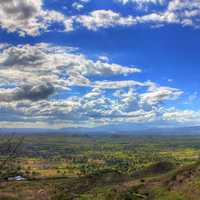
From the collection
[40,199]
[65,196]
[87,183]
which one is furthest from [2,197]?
[87,183]

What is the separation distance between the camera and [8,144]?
60.2ft

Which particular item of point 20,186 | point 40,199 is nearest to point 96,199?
point 40,199

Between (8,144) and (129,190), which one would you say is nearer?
(8,144)

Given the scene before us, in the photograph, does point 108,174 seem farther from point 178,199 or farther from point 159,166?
point 178,199

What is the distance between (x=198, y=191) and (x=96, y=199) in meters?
23.7

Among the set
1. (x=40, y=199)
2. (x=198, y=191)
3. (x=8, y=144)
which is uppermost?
(x=8, y=144)

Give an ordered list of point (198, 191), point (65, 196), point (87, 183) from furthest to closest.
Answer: point (87, 183) → point (65, 196) → point (198, 191)

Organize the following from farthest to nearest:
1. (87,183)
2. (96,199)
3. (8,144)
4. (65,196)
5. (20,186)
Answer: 1. (20,186)
2. (87,183)
3. (65,196)
4. (96,199)
5. (8,144)

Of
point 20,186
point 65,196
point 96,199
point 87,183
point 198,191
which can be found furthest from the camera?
point 20,186

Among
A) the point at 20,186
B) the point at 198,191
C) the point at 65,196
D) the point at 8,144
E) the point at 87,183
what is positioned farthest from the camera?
the point at 20,186

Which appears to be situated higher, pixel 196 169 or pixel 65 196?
pixel 196 169

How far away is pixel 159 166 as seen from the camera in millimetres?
115125

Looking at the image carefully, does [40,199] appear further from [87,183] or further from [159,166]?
[159,166]

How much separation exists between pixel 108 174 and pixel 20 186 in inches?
1089
